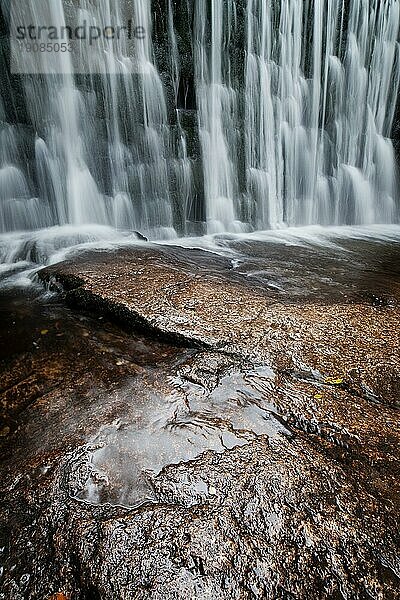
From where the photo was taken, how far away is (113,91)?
813cm

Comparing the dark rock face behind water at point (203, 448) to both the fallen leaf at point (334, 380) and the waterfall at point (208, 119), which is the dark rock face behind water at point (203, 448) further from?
the waterfall at point (208, 119)

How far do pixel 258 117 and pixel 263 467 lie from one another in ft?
30.9

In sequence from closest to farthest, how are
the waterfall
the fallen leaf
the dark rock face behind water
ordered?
the dark rock face behind water, the fallen leaf, the waterfall

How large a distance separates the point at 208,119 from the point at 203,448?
865 cm

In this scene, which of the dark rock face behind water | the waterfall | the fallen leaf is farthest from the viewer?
the waterfall

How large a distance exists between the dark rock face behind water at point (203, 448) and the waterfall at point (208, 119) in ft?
16.7

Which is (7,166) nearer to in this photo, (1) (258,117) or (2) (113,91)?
(2) (113,91)

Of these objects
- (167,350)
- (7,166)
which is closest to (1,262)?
(7,166)

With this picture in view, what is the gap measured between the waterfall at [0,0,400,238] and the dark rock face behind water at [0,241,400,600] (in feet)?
16.7

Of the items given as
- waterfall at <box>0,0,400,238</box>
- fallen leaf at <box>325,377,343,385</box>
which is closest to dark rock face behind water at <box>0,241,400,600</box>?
fallen leaf at <box>325,377,343,385</box>

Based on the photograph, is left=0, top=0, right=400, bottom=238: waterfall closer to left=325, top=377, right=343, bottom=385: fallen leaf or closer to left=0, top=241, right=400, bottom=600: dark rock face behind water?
left=0, top=241, right=400, bottom=600: dark rock face behind water

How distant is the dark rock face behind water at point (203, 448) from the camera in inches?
57.7

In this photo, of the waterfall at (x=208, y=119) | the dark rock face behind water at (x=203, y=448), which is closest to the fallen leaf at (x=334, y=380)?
the dark rock face behind water at (x=203, y=448)

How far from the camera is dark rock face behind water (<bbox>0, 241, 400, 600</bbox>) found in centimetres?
147
